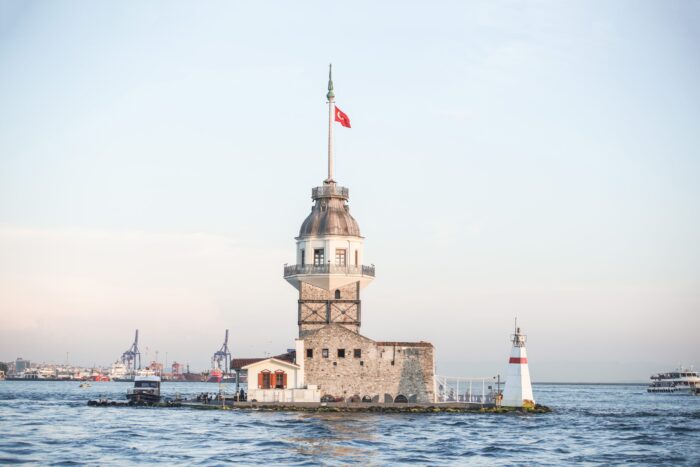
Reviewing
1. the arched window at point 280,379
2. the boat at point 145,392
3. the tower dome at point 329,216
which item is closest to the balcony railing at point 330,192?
the tower dome at point 329,216

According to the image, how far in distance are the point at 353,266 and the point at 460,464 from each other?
3265cm

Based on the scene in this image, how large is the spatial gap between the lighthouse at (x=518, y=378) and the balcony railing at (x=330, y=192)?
18785 mm

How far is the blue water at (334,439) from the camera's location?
49.7 m

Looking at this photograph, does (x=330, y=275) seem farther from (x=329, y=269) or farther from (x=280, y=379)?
(x=280, y=379)

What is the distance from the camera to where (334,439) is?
56.3m

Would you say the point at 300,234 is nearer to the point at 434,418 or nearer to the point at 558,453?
the point at 434,418

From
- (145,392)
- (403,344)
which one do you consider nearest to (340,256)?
(403,344)

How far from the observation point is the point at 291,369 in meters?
75.8

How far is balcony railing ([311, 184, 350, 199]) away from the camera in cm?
8169

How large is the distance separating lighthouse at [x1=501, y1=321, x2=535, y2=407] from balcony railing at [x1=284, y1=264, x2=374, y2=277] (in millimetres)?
13903

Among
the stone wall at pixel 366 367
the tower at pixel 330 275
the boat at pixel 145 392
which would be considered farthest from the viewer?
the boat at pixel 145 392

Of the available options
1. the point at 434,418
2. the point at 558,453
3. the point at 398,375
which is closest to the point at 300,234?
the point at 398,375

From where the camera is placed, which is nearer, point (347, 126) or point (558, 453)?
point (558, 453)

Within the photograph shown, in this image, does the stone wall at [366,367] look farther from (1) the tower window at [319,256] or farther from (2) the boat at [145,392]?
(2) the boat at [145,392]
